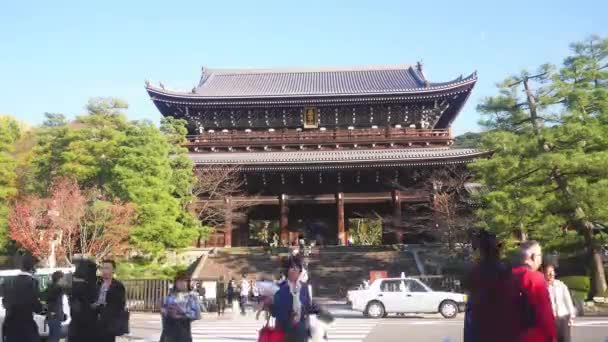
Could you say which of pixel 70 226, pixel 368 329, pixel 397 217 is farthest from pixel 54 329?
pixel 397 217

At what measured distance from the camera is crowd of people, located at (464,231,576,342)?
12.2 ft

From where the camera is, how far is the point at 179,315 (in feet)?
22.4

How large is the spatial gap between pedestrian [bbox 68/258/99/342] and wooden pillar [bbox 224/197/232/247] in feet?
81.4

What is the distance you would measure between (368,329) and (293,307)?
9.38 metres

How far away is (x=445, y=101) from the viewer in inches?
1383

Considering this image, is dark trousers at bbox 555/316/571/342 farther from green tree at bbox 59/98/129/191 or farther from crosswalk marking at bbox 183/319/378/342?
green tree at bbox 59/98/129/191

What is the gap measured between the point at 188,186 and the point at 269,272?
6.45 metres

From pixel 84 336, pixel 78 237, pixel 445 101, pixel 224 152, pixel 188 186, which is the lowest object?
pixel 84 336

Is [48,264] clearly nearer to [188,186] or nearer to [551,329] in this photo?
[188,186]

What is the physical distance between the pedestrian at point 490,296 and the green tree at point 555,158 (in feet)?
54.6

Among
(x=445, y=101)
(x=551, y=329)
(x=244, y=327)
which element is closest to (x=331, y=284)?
(x=244, y=327)

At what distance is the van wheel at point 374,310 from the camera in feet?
58.2

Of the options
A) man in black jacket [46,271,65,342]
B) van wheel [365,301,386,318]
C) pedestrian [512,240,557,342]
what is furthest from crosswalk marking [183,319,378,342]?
pedestrian [512,240,557,342]

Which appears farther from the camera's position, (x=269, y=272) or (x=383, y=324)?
(x=269, y=272)
